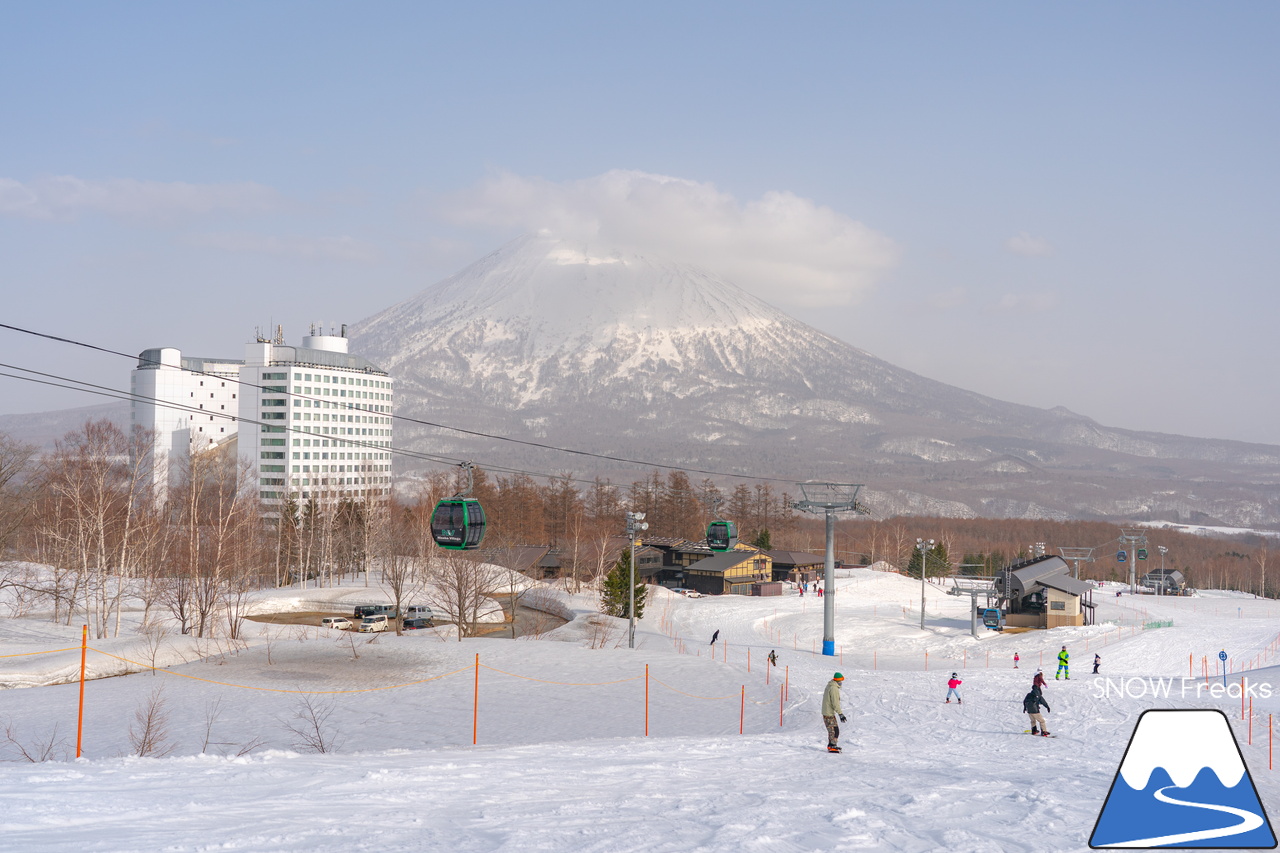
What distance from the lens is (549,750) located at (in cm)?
1580

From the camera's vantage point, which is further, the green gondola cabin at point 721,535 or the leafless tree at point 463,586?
the leafless tree at point 463,586

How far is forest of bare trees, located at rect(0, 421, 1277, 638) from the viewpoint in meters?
44.2

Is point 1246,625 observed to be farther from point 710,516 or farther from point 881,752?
point 710,516

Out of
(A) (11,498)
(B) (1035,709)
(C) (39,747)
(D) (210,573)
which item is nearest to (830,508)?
(B) (1035,709)

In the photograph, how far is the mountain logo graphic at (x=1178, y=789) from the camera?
4207mm

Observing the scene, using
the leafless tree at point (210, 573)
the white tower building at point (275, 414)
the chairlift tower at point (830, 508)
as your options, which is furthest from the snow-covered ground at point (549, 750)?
the white tower building at point (275, 414)

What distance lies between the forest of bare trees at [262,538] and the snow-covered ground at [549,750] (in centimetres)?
618

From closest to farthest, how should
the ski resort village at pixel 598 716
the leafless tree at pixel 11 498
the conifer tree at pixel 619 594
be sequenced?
the ski resort village at pixel 598 716 < the leafless tree at pixel 11 498 < the conifer tree at pixel 619 594

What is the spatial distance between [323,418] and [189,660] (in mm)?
124679

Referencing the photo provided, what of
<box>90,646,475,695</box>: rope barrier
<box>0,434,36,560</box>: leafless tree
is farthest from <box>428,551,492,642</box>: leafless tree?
<box>0,434,36,560</box>: leafless tree

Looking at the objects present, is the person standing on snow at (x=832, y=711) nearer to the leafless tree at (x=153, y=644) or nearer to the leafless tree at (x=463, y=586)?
the leafless tree at (x=153, y=644)

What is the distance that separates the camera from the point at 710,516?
128 metres

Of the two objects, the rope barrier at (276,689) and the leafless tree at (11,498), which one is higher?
the leafless tree at (11,498)

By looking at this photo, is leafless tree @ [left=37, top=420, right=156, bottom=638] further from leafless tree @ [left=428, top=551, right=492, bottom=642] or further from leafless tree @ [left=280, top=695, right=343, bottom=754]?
leafless tree @ [left=280, top=695, right=343, bottom=754]
